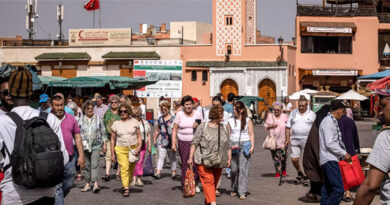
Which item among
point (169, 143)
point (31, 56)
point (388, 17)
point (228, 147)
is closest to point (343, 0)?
point (388, 17)

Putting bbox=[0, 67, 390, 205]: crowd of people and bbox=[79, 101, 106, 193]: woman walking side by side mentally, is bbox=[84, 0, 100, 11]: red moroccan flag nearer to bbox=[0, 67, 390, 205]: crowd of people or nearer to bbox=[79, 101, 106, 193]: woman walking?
bbox=[0, 67, 390, 205]: crowd of people

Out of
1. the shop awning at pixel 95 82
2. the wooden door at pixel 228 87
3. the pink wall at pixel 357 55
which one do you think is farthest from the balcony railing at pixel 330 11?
the shop awning at pixel 95 82

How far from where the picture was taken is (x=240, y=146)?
38.5ft

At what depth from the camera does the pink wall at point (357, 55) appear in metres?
50.0

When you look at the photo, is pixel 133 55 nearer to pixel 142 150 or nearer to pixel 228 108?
pixel 228 108

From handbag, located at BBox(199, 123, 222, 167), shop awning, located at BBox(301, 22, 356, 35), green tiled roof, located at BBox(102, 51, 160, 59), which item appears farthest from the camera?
green tiled roof, located at BBox(102, 51, 160, 59)

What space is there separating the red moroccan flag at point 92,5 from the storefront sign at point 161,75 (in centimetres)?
1181

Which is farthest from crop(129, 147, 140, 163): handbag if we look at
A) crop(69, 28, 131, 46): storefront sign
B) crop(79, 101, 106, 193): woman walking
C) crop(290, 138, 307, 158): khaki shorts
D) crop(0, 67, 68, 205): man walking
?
crop(69, 28, 131, 46): storefront sign

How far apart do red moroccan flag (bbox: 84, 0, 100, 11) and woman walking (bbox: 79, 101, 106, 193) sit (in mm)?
45769

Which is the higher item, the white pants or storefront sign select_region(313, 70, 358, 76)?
storefront sign select_region(313, 70, 358, 76)

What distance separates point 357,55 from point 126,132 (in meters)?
40.8

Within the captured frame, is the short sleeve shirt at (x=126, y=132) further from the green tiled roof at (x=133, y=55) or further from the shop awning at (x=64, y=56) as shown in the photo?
the shop awning at (x=64, y=56)

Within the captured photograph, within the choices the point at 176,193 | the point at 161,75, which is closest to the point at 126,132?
the point at 176,193

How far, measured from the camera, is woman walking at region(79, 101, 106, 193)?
12203 millimetres
